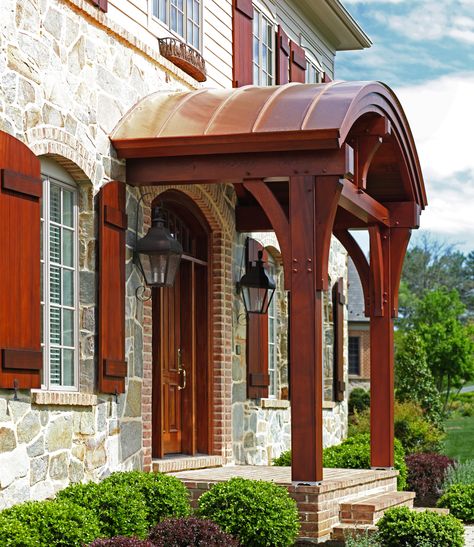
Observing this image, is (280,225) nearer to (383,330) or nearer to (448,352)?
(383,330)

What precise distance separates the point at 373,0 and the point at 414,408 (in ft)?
262

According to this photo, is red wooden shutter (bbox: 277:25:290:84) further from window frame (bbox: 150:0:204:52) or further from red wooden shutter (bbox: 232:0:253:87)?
window frame (bbox: 150:0:204:52)

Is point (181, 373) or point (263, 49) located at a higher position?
point (263, 49)

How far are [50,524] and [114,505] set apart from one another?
3.15 ft

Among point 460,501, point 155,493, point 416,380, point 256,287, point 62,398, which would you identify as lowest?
point 460,501

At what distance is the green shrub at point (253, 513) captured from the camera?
994 centimetres

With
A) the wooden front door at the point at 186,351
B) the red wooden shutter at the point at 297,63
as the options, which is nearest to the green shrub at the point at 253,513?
the wooden front door at the point at 186,351

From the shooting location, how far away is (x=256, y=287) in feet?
46.9

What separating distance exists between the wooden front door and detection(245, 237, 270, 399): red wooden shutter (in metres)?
1.05

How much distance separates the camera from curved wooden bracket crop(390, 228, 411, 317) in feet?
47.2

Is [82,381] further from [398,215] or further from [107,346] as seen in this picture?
[398,215]

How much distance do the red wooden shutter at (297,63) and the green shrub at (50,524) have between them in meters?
10.4

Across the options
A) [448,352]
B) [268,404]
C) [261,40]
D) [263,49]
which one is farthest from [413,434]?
[448,352]

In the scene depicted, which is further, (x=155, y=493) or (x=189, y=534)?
(x=155, y=493)
